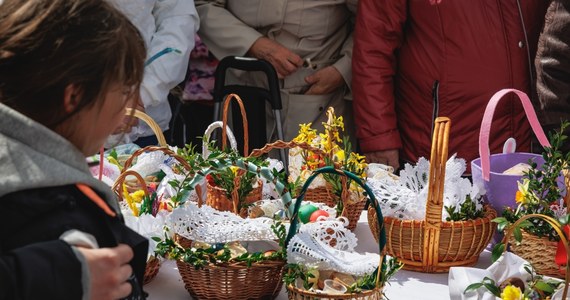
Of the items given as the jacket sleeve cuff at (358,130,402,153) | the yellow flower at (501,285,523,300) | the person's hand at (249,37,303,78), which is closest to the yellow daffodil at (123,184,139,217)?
the yellow flower at (501,285,523,300)

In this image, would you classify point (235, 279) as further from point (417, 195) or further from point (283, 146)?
point (417, 195)

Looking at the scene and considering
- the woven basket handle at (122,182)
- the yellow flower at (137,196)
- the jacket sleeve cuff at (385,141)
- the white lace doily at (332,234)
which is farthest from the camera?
the jacket sleeve cuff at (385,141)

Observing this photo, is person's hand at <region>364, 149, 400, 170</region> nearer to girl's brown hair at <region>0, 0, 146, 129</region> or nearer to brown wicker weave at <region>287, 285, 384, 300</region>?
brown wicker weave at <region>287, 285, 384, 300</region>

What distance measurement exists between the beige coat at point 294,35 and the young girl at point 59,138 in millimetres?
2247

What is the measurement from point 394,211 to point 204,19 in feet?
5.78

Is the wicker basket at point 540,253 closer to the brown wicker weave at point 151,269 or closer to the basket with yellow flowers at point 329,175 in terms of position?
the basket with yellow flowers at point 329,175

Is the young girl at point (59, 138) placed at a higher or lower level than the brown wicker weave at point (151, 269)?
higher

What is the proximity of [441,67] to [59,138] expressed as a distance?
2.15 metres

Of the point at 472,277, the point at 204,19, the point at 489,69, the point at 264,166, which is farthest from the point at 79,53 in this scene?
the point at 204,19

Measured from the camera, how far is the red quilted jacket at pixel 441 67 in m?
3.15

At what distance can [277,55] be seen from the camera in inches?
140

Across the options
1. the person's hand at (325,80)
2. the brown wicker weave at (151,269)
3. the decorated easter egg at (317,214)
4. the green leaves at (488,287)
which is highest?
the green leaves at (488,287)

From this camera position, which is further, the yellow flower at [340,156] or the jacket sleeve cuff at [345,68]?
the jacket sleeve cuff at [345,68]

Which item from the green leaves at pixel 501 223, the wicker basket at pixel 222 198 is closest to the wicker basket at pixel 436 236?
the green leaves at pixel 501 223
